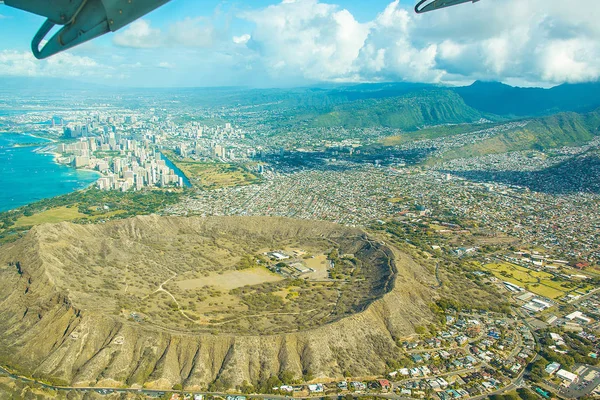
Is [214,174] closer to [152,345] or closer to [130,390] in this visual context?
[152,345]

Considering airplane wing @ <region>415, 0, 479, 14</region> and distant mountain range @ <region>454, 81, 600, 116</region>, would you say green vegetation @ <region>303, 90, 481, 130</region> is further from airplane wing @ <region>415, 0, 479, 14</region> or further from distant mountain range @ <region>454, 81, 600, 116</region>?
airplane wing @ <region>415, 0, 479, 14</region>

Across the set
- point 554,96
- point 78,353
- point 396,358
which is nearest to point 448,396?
point 396,358

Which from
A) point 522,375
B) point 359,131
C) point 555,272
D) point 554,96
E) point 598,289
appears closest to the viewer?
point 522,375

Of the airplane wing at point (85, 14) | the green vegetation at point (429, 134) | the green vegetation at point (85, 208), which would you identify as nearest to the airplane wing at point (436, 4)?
the airplane wing at point (85, 14)

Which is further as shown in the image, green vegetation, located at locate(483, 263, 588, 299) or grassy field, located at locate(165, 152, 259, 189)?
grassy field, located at locate(165, 152, 259, 189)

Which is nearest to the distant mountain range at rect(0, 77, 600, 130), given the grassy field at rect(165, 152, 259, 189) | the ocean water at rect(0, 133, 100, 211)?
the grassy field at rect(165, 152, 259, 189)

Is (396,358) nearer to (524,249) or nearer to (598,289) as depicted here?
(598,289)
